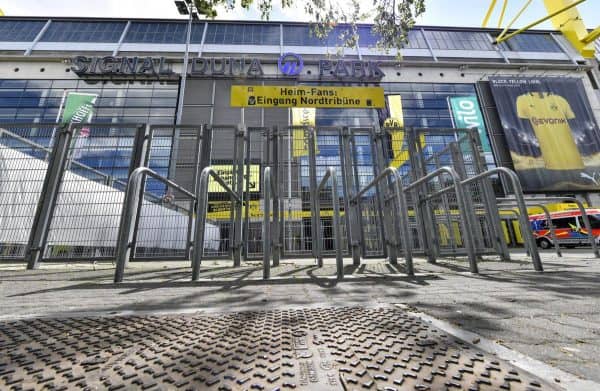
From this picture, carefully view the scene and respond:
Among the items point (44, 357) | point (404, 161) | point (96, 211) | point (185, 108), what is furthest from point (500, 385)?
point (185, 108)

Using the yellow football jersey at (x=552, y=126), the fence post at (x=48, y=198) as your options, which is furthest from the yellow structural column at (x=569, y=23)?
the fence post at (x=48, y=198)

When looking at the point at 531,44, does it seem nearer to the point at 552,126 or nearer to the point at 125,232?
the point at 552,126

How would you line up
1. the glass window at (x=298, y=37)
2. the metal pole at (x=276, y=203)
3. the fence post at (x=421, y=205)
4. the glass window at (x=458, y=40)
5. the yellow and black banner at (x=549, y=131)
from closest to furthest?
1. the metal pole at (x=276, y=203)
2. the fence post at (x=421, y=205)
3. the yellow and black banner at (x=549, y=131)
4. the glass window at (x=298, y=37)
5. the glass window at (x=458, y=40)

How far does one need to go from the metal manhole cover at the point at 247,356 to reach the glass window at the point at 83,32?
84.5ft

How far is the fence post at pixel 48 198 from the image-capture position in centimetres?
361

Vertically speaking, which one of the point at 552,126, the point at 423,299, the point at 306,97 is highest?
the point at 552,126

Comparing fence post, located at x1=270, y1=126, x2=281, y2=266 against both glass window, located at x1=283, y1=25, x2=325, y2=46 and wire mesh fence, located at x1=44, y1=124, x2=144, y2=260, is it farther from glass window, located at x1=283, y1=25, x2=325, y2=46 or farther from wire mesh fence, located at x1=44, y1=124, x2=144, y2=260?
Result: glass window, located at x1=283, y1=25, x2=325, y2=46

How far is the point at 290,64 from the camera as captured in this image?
696 inches

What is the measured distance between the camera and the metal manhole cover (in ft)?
1.95

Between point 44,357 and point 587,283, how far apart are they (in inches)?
130

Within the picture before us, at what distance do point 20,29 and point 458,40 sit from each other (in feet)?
113

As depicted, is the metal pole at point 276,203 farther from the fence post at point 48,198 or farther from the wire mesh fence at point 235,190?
the fence post at point 48,198

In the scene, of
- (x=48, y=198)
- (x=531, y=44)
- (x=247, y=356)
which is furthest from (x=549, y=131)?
(x=48, y=198)

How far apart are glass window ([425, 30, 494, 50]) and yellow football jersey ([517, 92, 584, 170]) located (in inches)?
243
